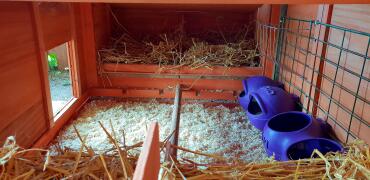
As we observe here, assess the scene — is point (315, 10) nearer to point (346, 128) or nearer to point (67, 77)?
point (346, 128)

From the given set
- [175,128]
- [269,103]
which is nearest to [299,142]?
[269,103]

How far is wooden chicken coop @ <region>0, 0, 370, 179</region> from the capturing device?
1.23m

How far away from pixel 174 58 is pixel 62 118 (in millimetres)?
906

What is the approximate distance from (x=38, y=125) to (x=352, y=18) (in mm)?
1484

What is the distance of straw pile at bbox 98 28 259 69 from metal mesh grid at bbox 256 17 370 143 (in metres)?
0.22

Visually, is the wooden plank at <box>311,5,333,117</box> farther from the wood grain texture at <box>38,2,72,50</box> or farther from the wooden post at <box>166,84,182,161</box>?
the wood grain texture at <box>38,2,72,50</box>

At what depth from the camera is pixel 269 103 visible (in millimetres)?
1657

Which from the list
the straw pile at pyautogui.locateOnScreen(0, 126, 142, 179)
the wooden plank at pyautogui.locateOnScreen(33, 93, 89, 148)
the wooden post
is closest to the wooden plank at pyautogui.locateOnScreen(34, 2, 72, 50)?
the wooden plank at pyautogui.locateOnScreen(33, 93, 89, 148)

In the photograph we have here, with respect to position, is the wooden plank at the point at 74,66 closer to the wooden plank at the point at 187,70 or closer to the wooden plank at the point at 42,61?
the wooden plank at the point at 187,70

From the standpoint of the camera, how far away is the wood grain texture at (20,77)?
123 cm

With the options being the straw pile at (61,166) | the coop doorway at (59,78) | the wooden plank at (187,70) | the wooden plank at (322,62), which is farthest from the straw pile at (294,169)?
the coop doorway at (59,78)

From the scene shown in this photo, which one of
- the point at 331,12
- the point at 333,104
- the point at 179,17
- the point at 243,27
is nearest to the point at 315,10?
the point at 331,12

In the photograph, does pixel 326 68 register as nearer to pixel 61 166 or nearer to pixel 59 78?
pixel 61 166

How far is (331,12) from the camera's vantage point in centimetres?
143
